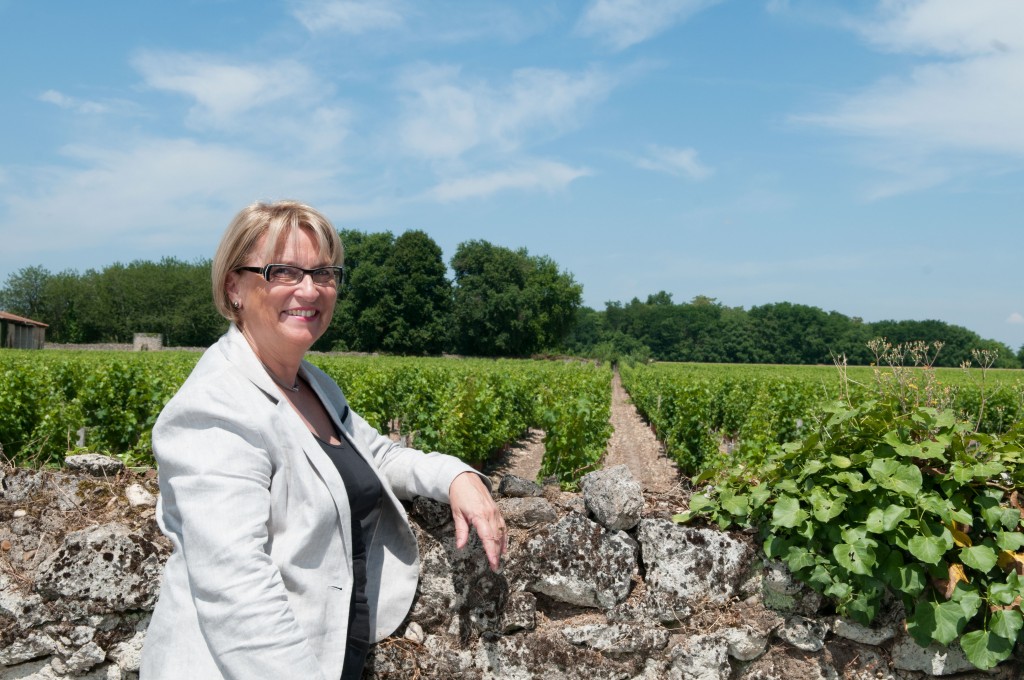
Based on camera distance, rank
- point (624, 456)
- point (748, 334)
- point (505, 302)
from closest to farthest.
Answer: point (624, 456), point (505, 302), point (748, 334)

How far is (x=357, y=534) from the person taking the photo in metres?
1.92

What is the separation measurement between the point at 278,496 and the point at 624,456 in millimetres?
15174

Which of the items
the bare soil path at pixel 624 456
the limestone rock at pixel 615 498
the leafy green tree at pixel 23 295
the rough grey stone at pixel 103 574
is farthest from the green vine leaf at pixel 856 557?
the leafy green tree at pixel 23 295

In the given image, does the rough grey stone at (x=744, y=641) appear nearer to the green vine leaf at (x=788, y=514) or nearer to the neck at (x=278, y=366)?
the green vine leaf at (x=788, y=514)

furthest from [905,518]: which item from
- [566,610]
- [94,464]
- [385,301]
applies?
[385,301]

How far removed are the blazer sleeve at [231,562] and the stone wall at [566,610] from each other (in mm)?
835

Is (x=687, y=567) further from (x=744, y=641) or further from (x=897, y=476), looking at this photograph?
(x=897, y=476)

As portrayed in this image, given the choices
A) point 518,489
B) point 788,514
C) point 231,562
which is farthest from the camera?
point 518,489

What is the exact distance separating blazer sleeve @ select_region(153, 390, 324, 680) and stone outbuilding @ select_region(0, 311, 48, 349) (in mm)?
60957

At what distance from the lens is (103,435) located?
11055 millimetres

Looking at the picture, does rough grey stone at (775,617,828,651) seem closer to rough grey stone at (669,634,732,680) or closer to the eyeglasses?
rough grey stone at (669,634,732,680)

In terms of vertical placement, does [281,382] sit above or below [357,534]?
above

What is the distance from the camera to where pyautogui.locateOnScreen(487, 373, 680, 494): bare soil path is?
47.2 ft

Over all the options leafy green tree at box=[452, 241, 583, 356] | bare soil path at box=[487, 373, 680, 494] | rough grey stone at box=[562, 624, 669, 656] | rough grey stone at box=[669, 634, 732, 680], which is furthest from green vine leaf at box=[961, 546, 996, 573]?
leafy green tree at box=[452, 241, 583, 356]
